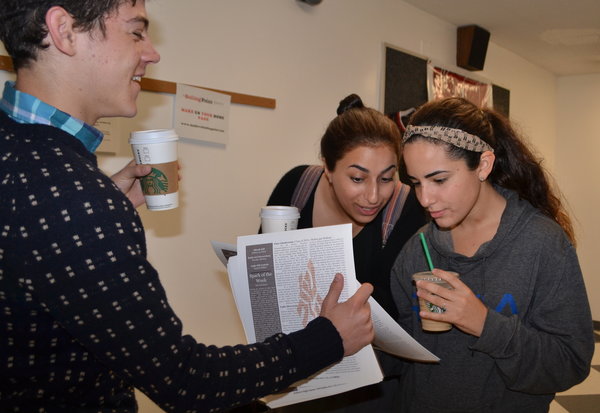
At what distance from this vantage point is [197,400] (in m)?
0.84

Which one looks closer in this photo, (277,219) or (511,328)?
(511,328)

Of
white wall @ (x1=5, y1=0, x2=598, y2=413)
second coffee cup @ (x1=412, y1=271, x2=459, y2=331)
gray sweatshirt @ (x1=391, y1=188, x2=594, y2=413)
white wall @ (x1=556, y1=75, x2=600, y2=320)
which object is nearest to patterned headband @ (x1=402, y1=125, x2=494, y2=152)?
gray sweatshirt @ (x1=391, y1=188, x2=594, y2=413)

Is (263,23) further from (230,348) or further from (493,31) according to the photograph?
(493,31)

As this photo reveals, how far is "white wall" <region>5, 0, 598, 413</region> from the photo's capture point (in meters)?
2.50

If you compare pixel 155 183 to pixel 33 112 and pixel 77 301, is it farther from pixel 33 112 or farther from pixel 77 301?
pixel 77 301

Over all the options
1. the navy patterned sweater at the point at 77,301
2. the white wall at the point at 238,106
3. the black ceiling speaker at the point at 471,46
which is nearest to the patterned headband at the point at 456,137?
the navy patterned sweater at the point at 77,301

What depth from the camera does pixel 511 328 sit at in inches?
47.3

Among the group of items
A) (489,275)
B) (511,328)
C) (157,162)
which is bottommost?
(511,328)

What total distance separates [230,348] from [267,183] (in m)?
2.15

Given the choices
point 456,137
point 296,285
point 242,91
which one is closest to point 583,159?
point 242,91

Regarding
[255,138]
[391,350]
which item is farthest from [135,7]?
[255,138]

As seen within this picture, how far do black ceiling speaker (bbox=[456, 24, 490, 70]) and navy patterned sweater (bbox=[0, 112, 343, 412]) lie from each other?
428 centimetres

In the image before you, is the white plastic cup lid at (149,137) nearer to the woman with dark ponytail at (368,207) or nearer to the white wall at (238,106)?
the woman with dark ponytail at (368,207)

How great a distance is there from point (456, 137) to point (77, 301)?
1.07 meters
